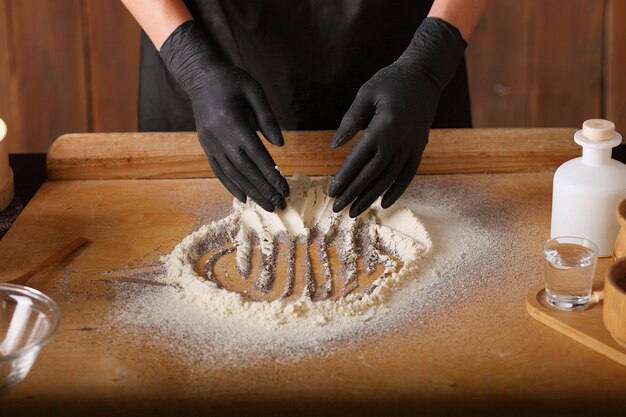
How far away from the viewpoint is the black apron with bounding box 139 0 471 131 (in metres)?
1.94

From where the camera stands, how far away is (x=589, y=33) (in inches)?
116

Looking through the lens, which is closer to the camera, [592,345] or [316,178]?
[592,345]

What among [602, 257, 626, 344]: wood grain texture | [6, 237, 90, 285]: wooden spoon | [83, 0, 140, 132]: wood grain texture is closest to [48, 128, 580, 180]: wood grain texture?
[6, 237, 90, 285]: wooden spoon

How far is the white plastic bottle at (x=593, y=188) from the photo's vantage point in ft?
4.62

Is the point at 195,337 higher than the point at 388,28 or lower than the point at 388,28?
lower

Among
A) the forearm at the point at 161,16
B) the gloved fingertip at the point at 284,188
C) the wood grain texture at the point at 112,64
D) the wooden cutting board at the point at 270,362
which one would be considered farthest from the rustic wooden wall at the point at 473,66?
the gloved fingertip at the point at 284,188

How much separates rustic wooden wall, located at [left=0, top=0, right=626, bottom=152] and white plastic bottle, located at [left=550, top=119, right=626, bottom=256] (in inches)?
62.9

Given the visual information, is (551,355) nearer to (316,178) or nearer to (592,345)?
(592,345)

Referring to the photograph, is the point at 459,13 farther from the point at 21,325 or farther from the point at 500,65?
the point at 500,65

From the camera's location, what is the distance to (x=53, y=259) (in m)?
1.48

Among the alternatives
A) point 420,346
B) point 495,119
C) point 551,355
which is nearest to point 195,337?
point 420,346

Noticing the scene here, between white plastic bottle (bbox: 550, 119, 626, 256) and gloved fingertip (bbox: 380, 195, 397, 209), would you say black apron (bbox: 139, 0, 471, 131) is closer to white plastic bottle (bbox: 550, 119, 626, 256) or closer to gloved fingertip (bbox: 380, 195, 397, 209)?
gloved fingertip (bbox: 380, 195, 397, 209)

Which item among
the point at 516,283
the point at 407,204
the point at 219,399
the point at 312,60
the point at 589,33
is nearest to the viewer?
the point at 219,399

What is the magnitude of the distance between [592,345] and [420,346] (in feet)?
0.76
